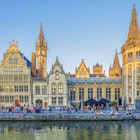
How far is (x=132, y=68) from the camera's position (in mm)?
70562

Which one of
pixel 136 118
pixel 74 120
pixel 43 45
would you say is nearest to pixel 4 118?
pixel 74 120

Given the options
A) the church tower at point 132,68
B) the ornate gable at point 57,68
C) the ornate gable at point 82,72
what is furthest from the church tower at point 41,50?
the church tower at point 132,68

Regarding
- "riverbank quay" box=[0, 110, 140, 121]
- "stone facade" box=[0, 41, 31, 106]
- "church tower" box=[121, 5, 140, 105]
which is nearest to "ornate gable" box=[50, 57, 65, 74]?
"stone facade" box=[0, 41, 31, 106]

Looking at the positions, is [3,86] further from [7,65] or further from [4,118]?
[4,118]

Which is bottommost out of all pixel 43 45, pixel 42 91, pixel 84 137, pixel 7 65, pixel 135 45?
pixel 84 137

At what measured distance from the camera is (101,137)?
30.2m

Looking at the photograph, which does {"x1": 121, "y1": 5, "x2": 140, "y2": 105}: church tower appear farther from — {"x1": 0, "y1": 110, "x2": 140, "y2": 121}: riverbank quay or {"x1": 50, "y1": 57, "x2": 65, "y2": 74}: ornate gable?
{"x1": 0, "y1": 110, "x2": 140, "y2": 121}: riverbank quay

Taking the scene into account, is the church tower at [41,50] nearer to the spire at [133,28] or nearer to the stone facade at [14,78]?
the stone facade at [14,78]

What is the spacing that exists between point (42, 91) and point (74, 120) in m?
27.3

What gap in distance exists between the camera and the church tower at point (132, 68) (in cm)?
7006

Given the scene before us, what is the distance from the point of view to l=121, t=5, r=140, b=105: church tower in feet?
230

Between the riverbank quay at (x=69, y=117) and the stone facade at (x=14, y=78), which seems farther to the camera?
the stone facade at (x=14, y=78)

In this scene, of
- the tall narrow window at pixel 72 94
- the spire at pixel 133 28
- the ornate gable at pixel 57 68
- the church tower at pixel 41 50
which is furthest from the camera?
the church tower at pixel 41 50

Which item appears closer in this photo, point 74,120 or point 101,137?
point 101,137
